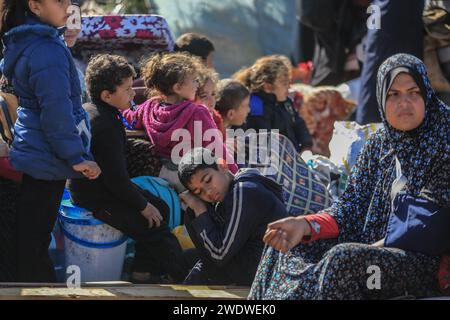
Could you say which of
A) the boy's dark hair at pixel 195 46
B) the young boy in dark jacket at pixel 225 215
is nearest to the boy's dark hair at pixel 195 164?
the young boy in dark jacket at pixel 225 215

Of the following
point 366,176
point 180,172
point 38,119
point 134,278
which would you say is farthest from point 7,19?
point 366,176

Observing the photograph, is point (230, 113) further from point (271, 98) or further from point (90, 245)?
point (90, 245)

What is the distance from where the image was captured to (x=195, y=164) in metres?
4.38

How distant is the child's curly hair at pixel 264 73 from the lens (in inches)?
262

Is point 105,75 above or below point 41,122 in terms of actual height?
above

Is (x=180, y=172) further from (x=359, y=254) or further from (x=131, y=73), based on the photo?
(x=359, y=254)

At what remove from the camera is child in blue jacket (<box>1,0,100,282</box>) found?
4230mm

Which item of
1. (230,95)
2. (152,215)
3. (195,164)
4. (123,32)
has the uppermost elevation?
(123,32)

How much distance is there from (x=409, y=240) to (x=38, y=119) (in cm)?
190

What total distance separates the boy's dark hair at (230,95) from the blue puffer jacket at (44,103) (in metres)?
1.98

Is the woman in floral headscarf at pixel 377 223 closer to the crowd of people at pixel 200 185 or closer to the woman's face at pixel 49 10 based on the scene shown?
the crowd of people at pixel 200 185

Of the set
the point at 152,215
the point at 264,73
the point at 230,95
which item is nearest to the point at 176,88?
the point at 152,215

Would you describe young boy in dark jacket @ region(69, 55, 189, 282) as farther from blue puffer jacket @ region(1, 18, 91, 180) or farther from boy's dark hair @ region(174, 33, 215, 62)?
boy's dark hair @ region(174, 33, 215, 62)

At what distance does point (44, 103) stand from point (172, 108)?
3.78 feet
